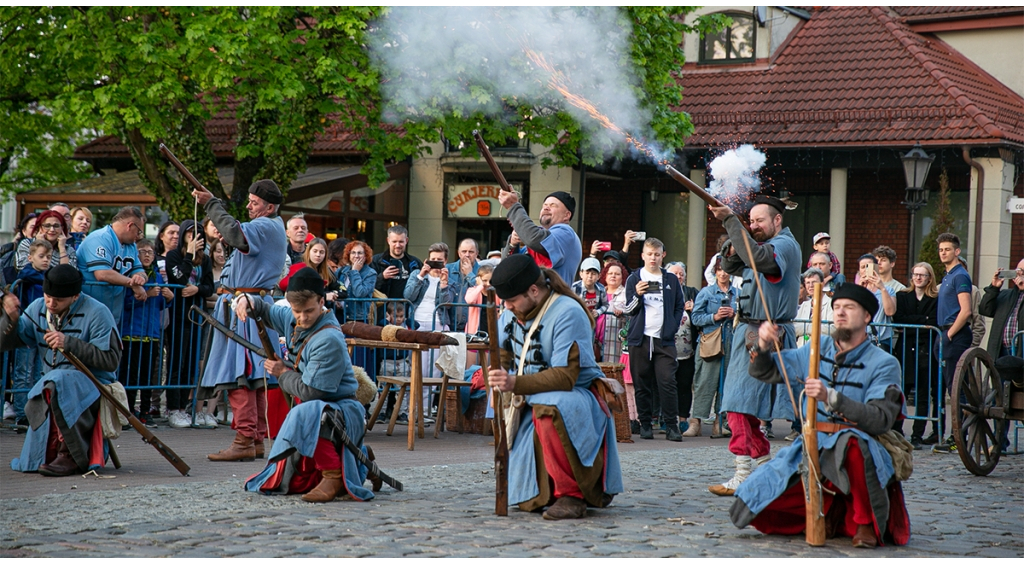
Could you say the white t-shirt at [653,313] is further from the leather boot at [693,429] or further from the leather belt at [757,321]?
the leather belt at [757,321]

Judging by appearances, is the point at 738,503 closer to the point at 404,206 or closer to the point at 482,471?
the point at 482,471

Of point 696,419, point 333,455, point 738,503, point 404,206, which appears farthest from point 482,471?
point 404,206

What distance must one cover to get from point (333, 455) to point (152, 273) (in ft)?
17.3

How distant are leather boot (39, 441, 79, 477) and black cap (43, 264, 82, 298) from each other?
103 centimetres

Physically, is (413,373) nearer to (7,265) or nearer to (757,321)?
(757,321)

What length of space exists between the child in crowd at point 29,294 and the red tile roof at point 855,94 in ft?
41.5

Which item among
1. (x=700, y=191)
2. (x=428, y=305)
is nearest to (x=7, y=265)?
(x=428, y=305)

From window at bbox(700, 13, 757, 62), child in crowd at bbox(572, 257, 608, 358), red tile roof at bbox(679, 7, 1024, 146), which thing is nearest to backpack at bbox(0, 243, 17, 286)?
child in crowd at bbox(572, 257, 608, 358)

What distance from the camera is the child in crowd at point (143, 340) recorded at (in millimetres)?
10836

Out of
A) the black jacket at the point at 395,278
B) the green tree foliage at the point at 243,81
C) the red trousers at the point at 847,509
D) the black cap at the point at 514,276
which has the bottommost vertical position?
the red trousers at the point at 847,509

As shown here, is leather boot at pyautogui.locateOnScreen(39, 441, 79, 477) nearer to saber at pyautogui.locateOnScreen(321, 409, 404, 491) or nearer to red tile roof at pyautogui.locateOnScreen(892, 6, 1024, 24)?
saber at pyautogui.locateOnScreen(321, 409, 404, 491)

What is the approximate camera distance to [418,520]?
6.21 meters

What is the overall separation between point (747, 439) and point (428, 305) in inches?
220

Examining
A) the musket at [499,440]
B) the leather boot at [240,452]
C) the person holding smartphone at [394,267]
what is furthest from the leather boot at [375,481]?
the person holding smartphone at [394,267]
